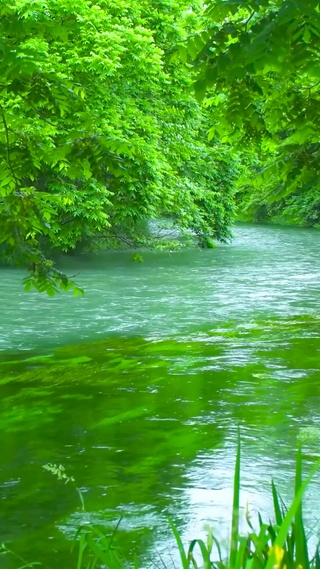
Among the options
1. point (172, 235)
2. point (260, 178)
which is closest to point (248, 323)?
point (260, 178)

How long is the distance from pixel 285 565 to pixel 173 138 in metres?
24.9

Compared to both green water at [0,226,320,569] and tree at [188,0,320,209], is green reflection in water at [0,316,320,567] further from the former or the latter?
tree at [188,0,320,209]

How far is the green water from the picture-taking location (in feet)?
19.2

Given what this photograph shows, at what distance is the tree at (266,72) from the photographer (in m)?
5.09

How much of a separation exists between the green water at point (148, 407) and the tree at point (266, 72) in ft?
6.57

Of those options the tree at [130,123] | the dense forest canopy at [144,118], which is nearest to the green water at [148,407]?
the dense forest canopy at [144,118]

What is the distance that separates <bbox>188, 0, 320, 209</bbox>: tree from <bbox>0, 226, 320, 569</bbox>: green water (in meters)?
2.00

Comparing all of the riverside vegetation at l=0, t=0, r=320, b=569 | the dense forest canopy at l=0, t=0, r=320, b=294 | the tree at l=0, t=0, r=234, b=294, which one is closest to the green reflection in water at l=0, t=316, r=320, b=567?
the riverside vegetation at l=0, t=0, r=320, b=569

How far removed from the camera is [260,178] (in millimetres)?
7230

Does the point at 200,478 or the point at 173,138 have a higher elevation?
the point at 173,138

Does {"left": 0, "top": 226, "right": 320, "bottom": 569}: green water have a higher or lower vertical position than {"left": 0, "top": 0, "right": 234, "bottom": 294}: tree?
lower

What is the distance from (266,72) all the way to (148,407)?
3.23m

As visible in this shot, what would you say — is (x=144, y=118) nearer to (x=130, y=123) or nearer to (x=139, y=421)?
(x=130, y=123)

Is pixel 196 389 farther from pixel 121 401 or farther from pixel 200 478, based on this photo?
pixel 200 478
